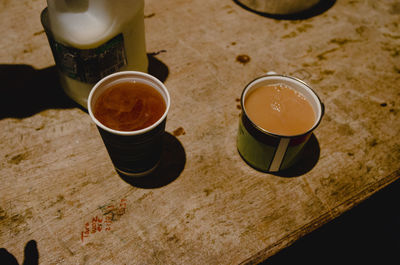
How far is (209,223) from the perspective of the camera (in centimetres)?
59

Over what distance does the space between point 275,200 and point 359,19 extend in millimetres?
736

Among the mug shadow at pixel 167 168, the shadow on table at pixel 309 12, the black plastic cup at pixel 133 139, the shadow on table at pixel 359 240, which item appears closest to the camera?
the black plastic cup at pixel 133 139

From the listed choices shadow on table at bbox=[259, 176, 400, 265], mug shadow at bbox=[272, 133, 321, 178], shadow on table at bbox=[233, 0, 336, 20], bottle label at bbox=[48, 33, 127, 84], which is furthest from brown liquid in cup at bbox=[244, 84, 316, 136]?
shadow on table at bbox=[259, 176, 400, 265]

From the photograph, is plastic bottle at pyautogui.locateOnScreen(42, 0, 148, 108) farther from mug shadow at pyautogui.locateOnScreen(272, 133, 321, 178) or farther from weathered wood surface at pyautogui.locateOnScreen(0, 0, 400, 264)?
mug shadow at pyautogui.locateOnScreen(272, 133, 321, 178)

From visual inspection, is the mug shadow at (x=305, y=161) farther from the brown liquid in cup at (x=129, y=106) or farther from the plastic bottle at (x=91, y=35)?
the plastic bottle at (x=91, y=35)

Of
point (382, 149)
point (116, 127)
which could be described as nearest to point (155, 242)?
point (116, 127)

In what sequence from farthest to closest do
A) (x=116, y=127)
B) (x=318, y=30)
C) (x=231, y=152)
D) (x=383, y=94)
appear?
(x=318, y=30) → (x=383, y=94) → (x=231, y=152) → (x=116, y=127)

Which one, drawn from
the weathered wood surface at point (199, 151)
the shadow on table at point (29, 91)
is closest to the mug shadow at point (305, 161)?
the weathered wood surface at point (199, 151)

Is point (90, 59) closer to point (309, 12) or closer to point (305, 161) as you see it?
point (305, 161)

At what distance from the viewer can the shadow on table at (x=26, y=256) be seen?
1.74 feet

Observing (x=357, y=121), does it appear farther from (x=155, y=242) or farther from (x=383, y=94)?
(x=155, y=242)

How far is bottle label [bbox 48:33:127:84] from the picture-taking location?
0.59 meters

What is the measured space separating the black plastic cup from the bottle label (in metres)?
0.06

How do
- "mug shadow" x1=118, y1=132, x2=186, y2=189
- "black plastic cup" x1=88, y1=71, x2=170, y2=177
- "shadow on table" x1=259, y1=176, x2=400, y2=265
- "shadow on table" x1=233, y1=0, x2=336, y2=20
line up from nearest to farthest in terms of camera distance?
"black plastic cup" x1=88, y1=71, x2=170, y2=177 → "mug shadow" x1=118, y1=132, x2=186, y2=189 → "shadow on table" x1=233, y1=0, x2=336, y2=20 → "shadow on table" x1=259, y1=176, x2=400, y2=265
